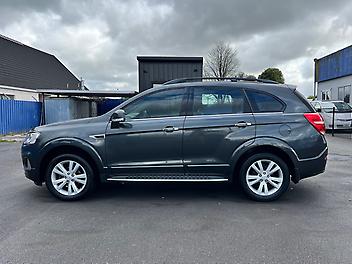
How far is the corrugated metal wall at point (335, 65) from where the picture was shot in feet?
78.0

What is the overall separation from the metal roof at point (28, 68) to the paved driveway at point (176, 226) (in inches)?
901

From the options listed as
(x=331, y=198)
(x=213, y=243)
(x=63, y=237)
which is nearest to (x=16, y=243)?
(x=63, y=237)

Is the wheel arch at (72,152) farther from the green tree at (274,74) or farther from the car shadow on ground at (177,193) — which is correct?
the green tree at (274,74)

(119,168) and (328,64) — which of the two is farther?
(328,64)

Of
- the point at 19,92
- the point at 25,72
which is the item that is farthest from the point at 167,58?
the point at 25,72

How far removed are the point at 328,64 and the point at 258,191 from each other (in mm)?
27200

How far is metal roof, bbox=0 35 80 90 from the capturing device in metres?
25.7

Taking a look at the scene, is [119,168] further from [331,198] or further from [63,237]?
[331,198]

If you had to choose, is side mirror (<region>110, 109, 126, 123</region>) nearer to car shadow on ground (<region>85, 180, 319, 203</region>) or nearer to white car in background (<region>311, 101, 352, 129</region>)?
car shadow on ground (<region>85, 180, 319, 203</region>)

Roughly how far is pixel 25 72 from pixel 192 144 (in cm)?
2776

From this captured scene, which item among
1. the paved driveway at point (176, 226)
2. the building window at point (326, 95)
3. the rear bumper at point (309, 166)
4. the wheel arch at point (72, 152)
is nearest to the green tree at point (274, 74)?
the building window at point (326, 95)

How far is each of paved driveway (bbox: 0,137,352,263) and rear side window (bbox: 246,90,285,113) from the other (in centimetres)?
148

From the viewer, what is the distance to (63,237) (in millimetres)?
3584

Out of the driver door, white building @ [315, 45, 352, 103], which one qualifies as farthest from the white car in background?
the driver door
